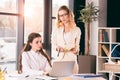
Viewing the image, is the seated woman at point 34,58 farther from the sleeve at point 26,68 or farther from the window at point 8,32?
the window at point 8,32

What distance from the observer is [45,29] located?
5816 millimetres

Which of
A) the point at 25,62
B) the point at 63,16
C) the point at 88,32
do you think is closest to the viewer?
the point at 25,62

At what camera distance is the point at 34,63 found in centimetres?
341

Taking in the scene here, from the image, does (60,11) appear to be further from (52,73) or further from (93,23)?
(93,23)

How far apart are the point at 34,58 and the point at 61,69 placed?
45 cm

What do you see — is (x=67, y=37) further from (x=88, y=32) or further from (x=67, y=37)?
(x=88, y=32)

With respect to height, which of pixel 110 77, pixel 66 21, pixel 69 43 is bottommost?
pixel 110 77

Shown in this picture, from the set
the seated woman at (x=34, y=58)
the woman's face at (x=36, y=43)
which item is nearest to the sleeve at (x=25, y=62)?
the seated woman at (x=34, y=58)

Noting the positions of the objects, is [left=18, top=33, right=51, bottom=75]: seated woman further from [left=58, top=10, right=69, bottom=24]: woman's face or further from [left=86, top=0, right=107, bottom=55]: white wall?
Result: [left=86, top=0, right=107, bottom=55]: white wall

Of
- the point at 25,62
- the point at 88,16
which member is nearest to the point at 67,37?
the point at 25,62

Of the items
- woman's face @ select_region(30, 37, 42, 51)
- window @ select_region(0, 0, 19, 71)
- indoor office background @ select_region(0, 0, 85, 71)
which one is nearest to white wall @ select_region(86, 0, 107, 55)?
indoor office background @ select_region(0, 0, 85, 71)

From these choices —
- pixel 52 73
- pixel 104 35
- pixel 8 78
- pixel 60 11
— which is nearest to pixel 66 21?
pixel 60 11

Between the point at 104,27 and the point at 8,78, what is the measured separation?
334 centimetres

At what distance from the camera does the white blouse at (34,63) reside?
3.27m
